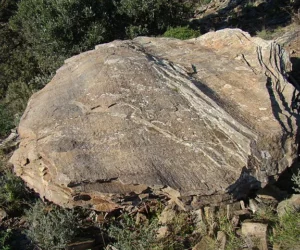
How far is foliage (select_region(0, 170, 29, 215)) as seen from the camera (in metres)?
5.35

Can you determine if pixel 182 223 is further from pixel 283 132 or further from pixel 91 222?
pixel 283 132

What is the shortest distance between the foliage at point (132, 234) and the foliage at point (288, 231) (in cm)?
134

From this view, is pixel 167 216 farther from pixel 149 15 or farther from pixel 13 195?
pixel 149 15

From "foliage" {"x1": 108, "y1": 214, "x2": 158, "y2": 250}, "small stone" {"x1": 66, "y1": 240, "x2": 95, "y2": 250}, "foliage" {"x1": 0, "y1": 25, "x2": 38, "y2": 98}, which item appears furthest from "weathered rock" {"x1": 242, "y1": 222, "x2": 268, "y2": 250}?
"foliage" {"x1": 0, "y1": 25, "x2": 38, "y2": 98}

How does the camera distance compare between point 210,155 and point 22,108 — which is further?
point 22,108

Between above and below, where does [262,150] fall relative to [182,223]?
above

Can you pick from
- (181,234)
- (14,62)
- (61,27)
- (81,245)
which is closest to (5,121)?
(14,62)

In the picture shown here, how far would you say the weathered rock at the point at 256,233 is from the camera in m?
4.20

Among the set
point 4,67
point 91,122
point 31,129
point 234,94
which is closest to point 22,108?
point 4,67

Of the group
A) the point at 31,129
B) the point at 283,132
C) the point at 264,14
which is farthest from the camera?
the point at 264,14

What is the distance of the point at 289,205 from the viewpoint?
4.50 metres

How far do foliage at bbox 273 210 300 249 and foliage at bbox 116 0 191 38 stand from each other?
20.9 ft

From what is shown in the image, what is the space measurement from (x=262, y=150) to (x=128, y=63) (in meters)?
2.30

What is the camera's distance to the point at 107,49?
645 centimetres
